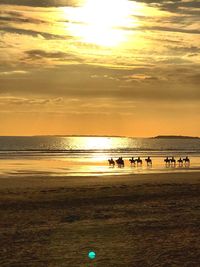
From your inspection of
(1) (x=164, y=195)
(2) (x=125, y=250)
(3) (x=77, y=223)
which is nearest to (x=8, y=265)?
(2) (x=125, y=250)

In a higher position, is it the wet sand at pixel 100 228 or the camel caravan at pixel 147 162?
the wet sand at pixel 100 228

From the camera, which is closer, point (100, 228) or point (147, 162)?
point (100, 228)

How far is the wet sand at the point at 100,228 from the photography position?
1158 centimetres

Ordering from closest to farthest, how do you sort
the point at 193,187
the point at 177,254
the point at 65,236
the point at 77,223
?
the point at 177,254
the point at 65,236
the point at 77,223
the point at 193,187

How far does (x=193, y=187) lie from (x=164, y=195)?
461 cm

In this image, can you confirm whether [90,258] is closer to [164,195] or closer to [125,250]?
[125,250]

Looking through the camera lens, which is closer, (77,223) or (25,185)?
(77,223)

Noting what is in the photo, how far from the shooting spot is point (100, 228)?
1494cm

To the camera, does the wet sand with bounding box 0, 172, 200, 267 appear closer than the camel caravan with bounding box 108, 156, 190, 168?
Yes

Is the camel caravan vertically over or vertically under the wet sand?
under

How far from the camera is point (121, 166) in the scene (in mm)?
52094

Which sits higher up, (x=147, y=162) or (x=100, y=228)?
(x=100, y=228)

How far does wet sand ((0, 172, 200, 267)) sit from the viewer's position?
456 inches

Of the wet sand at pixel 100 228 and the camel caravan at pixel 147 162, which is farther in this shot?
the camel caravan at pixel 147 162
